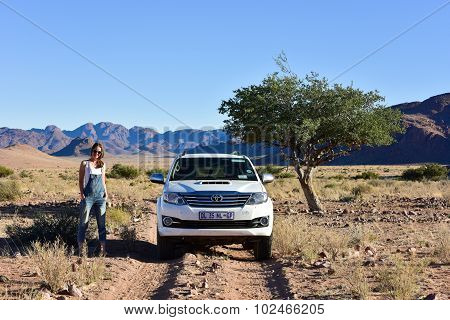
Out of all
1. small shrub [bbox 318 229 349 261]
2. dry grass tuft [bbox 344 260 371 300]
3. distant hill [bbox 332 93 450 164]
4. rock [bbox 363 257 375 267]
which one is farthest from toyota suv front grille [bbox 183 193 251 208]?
distant hill [bbox 332 93 450 164]

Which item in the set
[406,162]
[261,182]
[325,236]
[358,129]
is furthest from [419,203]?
[406,162]

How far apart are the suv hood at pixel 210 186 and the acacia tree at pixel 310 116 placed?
8948mm

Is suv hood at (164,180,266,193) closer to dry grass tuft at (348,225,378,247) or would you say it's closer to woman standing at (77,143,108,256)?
woman standing at (77,143,108,256)

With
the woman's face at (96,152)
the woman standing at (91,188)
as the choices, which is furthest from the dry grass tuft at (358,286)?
the woman's face at (96,152)

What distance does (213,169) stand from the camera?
11641 mm

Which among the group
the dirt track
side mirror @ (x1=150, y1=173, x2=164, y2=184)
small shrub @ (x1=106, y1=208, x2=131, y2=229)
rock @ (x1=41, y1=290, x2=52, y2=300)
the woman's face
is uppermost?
the woman's face

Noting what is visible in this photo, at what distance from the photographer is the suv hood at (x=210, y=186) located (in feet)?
32.7

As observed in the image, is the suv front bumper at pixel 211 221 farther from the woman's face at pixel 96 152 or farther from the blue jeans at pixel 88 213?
the woman's face at pixel 96 152

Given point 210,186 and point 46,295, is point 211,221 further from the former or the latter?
point 46,295

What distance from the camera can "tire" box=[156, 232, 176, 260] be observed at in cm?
1013

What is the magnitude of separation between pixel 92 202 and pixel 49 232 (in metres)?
2.00

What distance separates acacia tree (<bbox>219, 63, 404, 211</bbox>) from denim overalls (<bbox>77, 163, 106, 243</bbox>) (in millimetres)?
9971

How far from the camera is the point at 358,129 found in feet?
65.2

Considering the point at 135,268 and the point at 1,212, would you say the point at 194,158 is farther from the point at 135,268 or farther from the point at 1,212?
the point at 1,212
